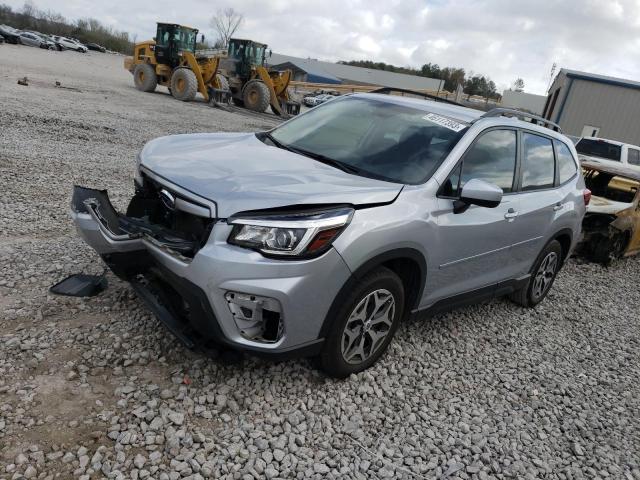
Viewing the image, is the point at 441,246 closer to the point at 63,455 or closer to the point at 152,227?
the point at 152,227

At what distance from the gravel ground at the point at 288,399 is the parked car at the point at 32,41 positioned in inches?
2288

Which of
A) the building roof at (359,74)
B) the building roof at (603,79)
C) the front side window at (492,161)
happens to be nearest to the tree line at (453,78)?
the building roof at (359,74)

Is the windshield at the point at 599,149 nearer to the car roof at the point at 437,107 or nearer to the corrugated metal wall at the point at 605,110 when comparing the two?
the car roof at the point at 437,107

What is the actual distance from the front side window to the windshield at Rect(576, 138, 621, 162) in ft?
38.2

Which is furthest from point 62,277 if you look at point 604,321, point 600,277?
point 600,277

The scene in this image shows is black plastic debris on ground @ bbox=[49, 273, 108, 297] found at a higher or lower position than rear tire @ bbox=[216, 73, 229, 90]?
lower

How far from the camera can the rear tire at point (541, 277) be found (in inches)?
192

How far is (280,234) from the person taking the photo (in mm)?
2666

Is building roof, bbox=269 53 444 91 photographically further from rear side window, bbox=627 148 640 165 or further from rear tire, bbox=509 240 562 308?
rear tire, bbox=509 240 562 308

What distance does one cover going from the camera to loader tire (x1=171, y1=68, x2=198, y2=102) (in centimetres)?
2141

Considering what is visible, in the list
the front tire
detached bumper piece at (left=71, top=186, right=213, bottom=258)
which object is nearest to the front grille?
detached bumper piece at (left=71, top=186, right=213, bottom=258)

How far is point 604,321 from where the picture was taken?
5.39m

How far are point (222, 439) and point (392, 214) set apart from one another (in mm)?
1569

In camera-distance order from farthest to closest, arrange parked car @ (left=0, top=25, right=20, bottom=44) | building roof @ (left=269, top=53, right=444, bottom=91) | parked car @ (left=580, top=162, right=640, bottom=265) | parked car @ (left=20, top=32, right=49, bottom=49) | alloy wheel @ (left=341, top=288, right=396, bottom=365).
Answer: building roof @ (left=269, top=53, right=444, bottom=91)
parked car @ (left=20, top=32, right=49, bottom=49)
parked car @ (left=0, top=25, right=20, bottom=44)
parked car @ (left=580, top=162, right=640, bottom=265)
alloy wheel @ (left=341, top=288, right=396, bottom=365)
